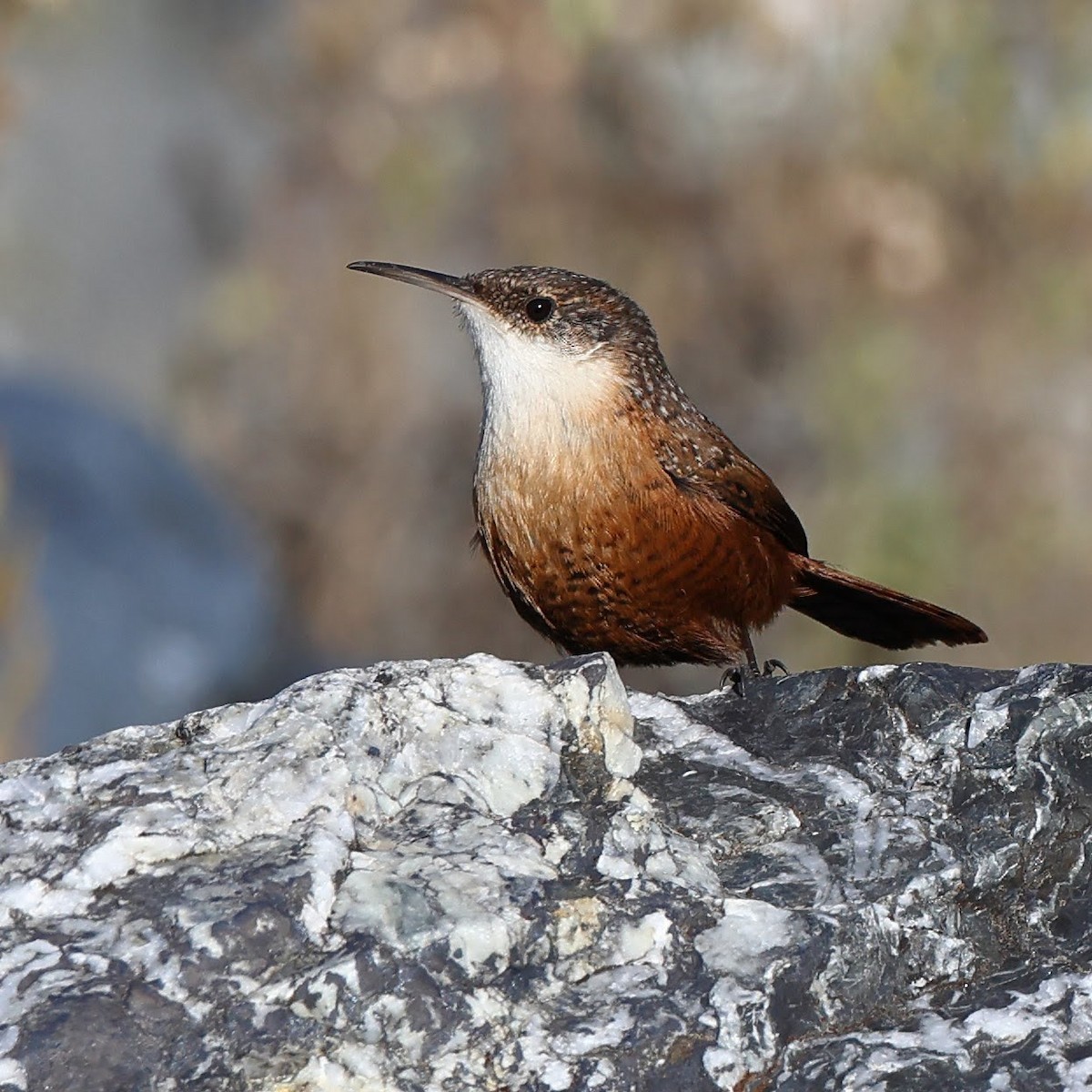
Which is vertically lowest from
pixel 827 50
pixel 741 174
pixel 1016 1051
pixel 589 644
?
pixel 1016 1051

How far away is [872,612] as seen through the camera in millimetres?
4914

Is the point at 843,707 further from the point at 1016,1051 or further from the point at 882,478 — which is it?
the point at 882,478

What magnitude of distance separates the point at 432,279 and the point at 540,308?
0.38m

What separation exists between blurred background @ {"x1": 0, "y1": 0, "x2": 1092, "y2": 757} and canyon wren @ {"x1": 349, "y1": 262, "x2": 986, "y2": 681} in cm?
418

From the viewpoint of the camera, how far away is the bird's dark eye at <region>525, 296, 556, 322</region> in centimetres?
479

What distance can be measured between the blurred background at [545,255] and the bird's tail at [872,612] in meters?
4.10

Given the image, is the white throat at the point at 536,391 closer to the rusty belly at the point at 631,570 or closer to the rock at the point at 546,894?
the rusty belly at the point at 631,570

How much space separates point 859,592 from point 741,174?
21.2 ft

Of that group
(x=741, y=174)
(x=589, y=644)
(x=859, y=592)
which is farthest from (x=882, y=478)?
(x=589, y=644)

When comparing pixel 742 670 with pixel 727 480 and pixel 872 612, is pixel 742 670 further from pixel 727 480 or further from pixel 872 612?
pixel 872 612

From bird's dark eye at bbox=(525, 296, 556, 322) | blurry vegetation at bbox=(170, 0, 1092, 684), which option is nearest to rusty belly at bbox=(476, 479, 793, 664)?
bird's dark eye at bbox=(525, 296, 556, 322)

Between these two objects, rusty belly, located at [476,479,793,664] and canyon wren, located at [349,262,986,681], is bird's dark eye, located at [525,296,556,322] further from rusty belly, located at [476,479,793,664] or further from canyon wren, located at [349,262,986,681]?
rusty belly, located at [476,479,793,664]

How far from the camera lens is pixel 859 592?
4867 mm

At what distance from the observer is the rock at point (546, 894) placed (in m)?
2.53
